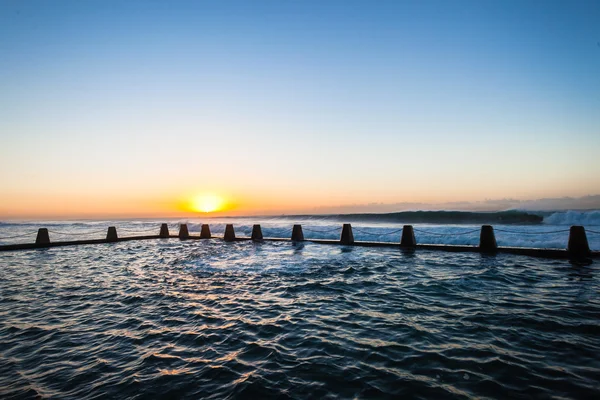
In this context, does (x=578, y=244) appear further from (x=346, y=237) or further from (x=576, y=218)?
(x=576, y=218)

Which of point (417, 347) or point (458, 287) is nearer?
point (417, 347)

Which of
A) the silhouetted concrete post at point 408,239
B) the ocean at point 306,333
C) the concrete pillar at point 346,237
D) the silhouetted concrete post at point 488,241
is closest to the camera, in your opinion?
the ocean at point 306,333

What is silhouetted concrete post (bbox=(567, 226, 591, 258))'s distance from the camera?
12258mm

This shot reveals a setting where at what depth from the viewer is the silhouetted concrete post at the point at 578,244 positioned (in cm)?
1226

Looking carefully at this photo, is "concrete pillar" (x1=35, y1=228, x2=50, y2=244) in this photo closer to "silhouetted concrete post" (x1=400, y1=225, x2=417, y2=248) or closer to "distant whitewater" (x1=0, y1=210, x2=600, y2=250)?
"distant whitewater" (x1=0, y1=210, x2=600, y2=250)

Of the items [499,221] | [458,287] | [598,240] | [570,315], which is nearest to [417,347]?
[570,315]

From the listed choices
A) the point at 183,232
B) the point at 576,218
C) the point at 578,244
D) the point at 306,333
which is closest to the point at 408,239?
the point at 578,244

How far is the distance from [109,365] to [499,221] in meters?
53.4

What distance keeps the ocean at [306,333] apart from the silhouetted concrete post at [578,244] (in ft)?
6.62

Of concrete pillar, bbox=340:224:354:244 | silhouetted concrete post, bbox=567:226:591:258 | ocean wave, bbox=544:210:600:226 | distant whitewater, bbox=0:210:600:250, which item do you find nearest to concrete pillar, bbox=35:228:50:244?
distant whitewater, bbox=0:210:600:250

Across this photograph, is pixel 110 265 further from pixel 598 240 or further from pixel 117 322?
pixel 598 240

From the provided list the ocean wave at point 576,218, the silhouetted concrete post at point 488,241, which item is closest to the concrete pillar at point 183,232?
the silhouetted concrete post at point 488,241

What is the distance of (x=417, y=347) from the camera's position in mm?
4828

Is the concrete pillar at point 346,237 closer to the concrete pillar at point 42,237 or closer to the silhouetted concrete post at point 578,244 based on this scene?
the silhouetted concrete post at point 578,244
